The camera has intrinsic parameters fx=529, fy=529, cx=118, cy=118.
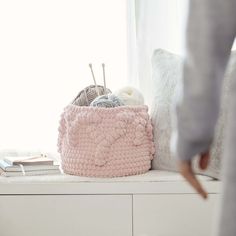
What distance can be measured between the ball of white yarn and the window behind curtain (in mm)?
284

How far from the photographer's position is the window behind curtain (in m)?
2.06

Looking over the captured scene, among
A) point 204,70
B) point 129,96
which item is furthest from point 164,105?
Answer: point 204,70

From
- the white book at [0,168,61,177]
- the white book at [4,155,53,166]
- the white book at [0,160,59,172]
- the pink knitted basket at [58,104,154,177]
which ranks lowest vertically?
the white book at [0,168,61,177]

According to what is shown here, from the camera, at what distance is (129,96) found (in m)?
1.79

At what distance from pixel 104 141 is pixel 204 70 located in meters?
1.06

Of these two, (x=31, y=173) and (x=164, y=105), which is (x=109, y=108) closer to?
(x=164, y=105)

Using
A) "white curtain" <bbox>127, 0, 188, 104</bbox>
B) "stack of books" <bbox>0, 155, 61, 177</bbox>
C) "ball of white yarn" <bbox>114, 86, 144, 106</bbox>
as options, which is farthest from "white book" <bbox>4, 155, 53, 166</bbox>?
"white curtain" <bbox>127, 0, 188, 104</bbox>

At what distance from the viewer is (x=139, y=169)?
66.9 inches

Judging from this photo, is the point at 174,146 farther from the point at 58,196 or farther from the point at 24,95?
the point at 24,95

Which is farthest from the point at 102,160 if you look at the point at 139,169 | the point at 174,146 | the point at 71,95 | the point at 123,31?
the point at 174,146

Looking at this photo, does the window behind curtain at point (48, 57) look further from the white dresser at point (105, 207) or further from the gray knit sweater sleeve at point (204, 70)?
the gray knit sweater sleeve at point (204, 70)

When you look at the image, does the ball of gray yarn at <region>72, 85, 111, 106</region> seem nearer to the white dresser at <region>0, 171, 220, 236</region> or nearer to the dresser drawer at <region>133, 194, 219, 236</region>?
the white dresser at <region>0, 171, 220, 236</region>

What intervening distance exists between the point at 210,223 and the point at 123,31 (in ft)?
2.95

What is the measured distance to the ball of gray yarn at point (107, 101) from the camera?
1689 millimetres
